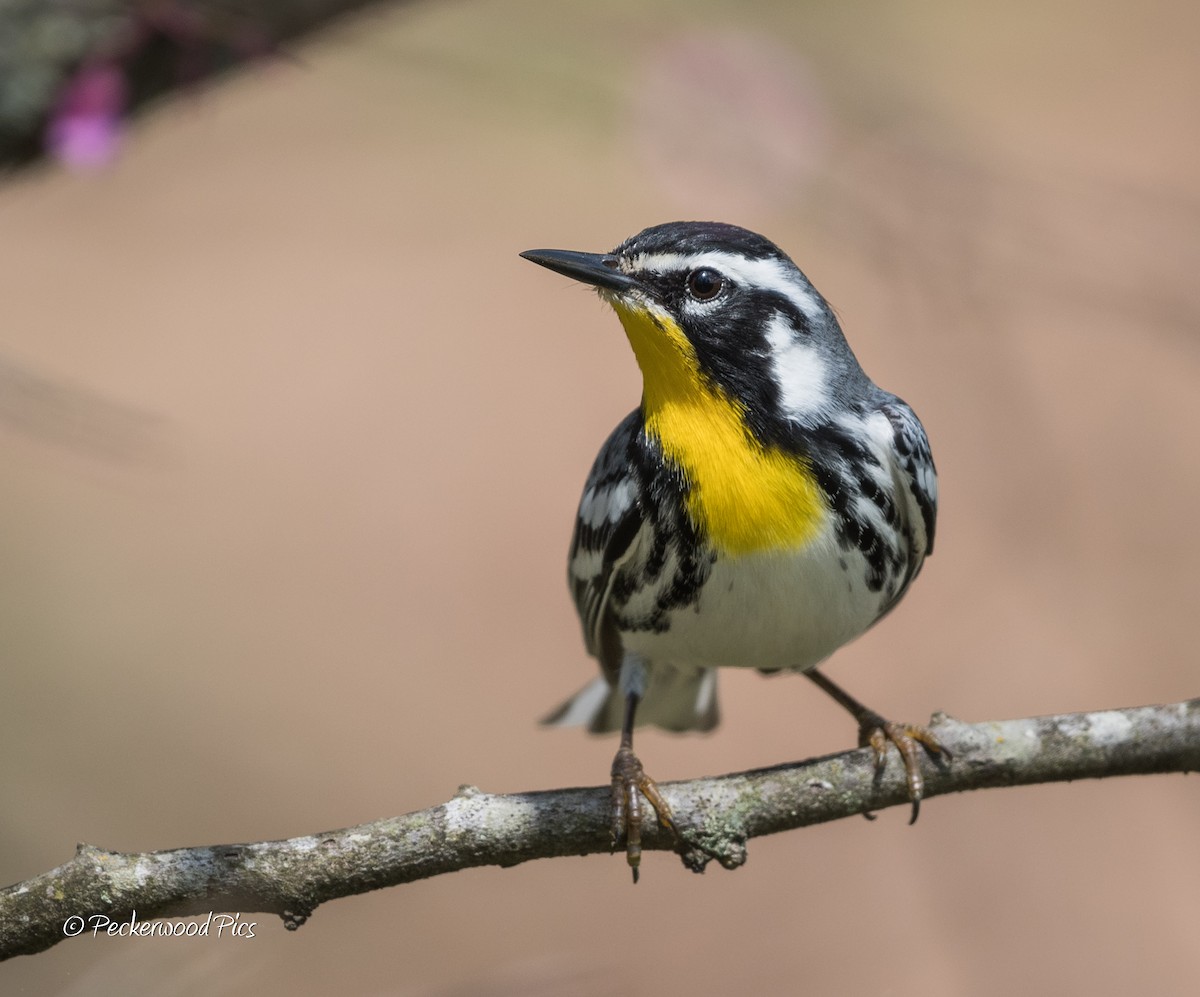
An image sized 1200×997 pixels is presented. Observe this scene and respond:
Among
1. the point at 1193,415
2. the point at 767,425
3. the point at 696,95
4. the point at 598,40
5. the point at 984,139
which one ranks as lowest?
the point at 767,425

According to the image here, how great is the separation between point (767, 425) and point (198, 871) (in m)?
1.80

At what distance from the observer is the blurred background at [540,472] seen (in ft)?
20.9

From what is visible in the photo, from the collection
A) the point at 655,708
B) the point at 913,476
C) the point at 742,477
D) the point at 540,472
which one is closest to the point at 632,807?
the point at 742,477

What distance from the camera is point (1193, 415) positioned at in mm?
8867

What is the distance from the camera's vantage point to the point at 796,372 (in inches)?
150

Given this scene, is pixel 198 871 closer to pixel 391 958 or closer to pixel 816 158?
pixel 391 958

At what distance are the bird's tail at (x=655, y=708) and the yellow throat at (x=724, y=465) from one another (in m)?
1.45

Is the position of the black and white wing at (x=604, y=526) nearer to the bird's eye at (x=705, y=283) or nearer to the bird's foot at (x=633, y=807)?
the bird's eye at (x=705, y=283)

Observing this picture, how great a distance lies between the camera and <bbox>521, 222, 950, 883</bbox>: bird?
143 inches

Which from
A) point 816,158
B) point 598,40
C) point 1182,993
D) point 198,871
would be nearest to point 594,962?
point 1182,993

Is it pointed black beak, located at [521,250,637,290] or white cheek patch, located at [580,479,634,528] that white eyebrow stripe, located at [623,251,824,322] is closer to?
pointed black beak, located at [521,250,637,290]

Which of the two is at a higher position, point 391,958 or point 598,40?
point 598,40

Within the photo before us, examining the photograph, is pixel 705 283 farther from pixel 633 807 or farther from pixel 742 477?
pixel 633 807

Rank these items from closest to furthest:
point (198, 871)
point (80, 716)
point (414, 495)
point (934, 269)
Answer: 1. point (198, 871)
2. point (934, 269)
3. point (80, 716)
4. point (414, 495)
